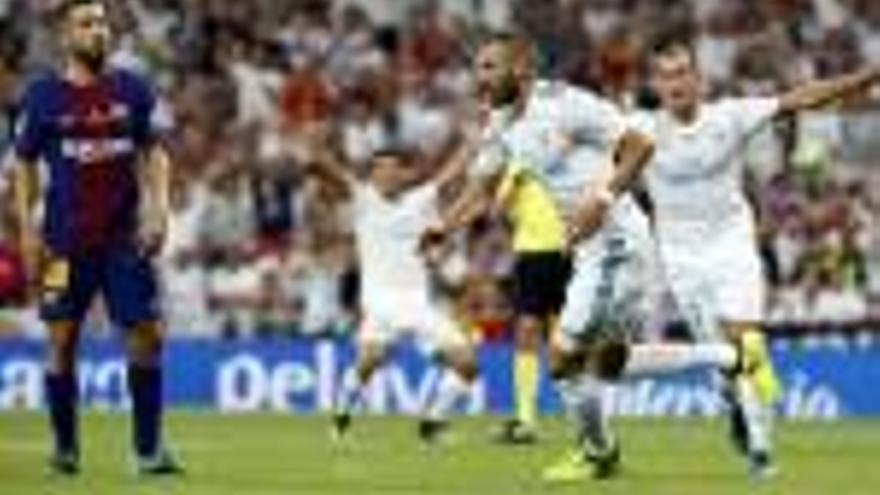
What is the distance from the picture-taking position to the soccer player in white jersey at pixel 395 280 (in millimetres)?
26516

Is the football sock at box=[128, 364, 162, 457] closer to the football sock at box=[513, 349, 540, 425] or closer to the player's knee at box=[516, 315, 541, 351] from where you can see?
the football sock at box=[513, 349, 540, 425]

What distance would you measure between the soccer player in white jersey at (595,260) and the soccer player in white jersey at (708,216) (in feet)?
4.22

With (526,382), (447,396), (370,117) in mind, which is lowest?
(447,396)

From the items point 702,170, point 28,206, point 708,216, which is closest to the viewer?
point 28,206

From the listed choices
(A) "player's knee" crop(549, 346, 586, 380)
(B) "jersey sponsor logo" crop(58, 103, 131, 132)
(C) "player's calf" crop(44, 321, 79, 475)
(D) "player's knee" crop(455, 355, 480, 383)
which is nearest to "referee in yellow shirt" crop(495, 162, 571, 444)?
(D) "player's knee" crop(455, 355, 480, 383)

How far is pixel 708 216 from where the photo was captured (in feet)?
75.8

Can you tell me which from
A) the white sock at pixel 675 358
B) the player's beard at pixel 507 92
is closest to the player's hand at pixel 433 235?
the player's beard at pixel 507 92

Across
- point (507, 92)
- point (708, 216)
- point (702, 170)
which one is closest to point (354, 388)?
point (708, 216)

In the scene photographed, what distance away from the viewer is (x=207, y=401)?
33781mm

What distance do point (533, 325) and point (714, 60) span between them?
39.7 feet

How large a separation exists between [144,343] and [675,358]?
2947 mm

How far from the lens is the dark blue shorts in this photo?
19641 millimetres

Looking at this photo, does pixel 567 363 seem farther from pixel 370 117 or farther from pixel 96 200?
pixel 370 117

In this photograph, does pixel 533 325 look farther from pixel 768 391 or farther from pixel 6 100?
pixel 6 100
